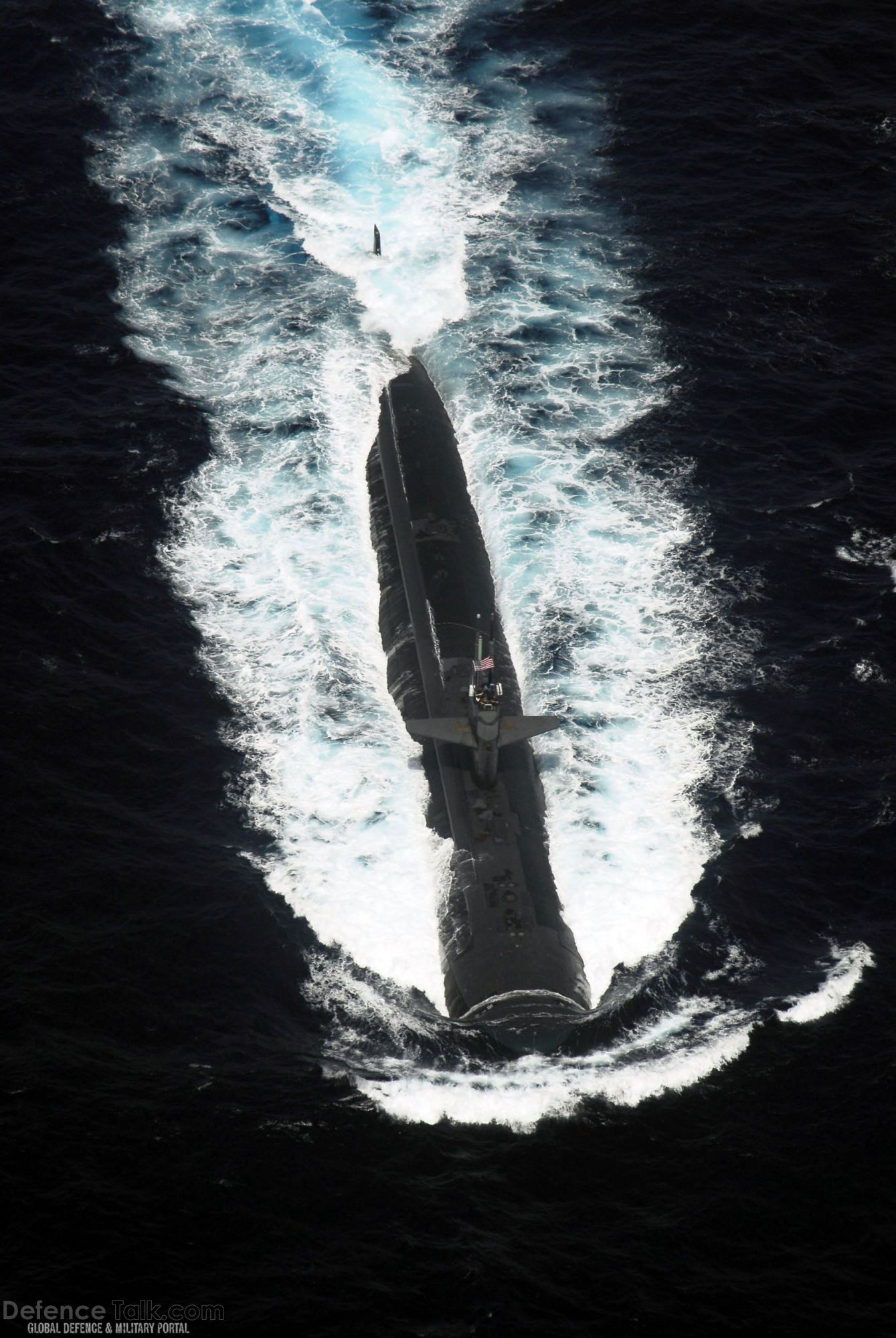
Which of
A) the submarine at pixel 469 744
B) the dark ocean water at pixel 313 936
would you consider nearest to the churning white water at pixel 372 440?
the submarine at pixel 469 744

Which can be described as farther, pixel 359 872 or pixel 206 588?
pixel 206 588

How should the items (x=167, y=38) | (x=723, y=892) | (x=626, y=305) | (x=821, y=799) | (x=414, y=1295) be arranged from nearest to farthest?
(x=414, y=1295), (x=723, y=892), (x=821, y=799), (x=626, y=305), (x=167, y=38)

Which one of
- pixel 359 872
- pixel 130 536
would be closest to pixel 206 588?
pixel 130 536

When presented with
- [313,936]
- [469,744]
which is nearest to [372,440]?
[469,744]

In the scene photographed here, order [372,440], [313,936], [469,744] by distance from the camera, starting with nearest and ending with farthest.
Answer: [313,936] < [469,744] < [372,440]

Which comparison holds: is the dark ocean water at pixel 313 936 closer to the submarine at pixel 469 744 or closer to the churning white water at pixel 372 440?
the churning white water at pixel 372 440

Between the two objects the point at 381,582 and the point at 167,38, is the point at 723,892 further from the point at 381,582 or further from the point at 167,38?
the point at 167,38

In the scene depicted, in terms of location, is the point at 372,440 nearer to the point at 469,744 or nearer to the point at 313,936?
the point at 469,744
